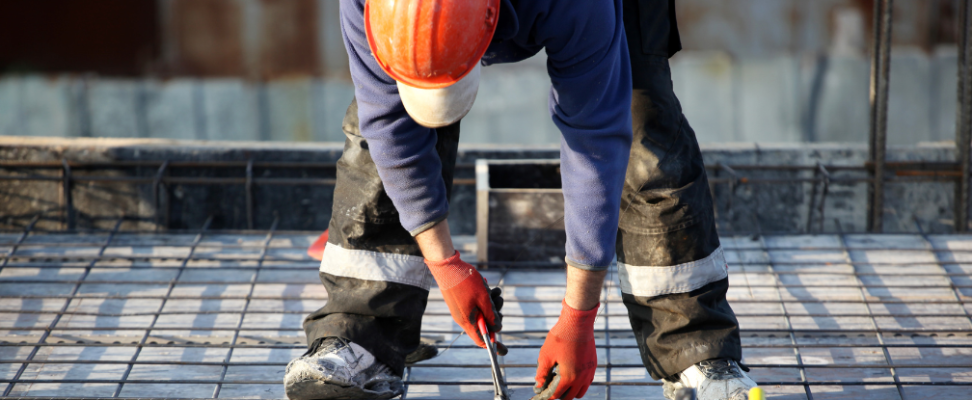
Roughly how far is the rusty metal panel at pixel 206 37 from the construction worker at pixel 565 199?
468 cm

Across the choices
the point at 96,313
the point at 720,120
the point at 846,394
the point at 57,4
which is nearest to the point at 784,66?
the point at 720,120

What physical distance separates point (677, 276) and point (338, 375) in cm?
96

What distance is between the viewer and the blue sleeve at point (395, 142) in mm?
1827

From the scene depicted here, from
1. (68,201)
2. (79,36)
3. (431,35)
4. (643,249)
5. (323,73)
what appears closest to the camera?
(431,35)

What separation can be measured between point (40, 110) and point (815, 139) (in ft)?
22.5

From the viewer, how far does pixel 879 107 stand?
3.41m

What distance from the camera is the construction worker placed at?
1645mm

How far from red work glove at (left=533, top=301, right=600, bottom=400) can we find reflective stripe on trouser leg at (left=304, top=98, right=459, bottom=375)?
444 millimetres

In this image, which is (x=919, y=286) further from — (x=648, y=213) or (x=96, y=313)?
(x=96, y=313)

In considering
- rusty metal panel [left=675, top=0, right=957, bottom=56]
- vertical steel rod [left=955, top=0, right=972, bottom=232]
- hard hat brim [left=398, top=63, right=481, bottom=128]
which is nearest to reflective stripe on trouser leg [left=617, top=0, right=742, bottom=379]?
hard hat brim [left=398, top=63, right=481, bottom=128]

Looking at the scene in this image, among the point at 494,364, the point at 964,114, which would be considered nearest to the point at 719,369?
the point at 494,364

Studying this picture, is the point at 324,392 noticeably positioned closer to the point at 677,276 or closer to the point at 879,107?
the point at 677,276

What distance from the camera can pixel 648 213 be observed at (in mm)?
2027

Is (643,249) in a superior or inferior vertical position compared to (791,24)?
inferior
